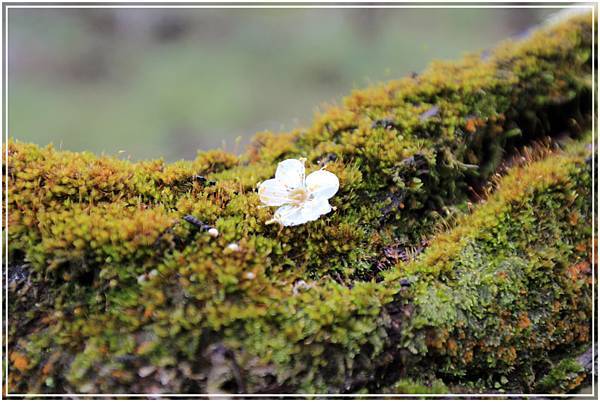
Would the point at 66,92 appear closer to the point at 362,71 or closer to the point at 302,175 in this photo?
A: the point at 362,71

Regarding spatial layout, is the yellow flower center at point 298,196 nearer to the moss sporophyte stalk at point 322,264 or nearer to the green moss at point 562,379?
the moss sporophyte stalk at point 322,264

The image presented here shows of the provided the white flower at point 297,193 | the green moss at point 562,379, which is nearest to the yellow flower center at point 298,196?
the white flower at point 297,193

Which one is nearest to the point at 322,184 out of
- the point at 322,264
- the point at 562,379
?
the point at 322,264

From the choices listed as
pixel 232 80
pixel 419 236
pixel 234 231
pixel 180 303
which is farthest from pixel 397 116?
pixel 232 80

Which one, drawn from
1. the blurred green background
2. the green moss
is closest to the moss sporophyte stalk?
the green moss

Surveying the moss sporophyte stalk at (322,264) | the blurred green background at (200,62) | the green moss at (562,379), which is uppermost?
the blurred green background at (200,62)

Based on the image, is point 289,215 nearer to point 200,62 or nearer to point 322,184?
point 322,184

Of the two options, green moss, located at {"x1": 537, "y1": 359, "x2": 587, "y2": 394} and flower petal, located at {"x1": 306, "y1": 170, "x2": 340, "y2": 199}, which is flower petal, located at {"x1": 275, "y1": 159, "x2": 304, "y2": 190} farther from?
green moss, located at {"x1": 537, "y1": 359, "x2": 587, "y2": 394}

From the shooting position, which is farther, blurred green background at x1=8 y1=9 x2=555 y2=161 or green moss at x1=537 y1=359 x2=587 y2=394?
blurred green background at x1=8 y1=9 x2=555 y2=161
